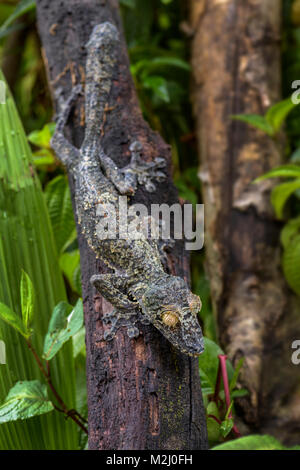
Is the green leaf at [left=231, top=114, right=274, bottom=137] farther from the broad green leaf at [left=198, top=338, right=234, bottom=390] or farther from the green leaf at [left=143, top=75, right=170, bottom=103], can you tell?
the broad green leaf at [left=198, top=338, right=234, bottom=390]

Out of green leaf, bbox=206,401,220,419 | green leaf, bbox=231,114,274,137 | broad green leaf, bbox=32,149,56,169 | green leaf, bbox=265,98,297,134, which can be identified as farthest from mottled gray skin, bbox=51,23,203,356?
green leaf, bbox=265,98,297,134

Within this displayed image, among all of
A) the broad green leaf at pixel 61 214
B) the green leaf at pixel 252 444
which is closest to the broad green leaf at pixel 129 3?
the broad green leaf at pixel 61 214

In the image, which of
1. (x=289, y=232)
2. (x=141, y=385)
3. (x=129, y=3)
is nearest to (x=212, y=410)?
(x=141, y=385)

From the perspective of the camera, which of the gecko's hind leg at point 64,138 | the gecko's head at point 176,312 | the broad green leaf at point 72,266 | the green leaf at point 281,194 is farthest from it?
the green leaf at point 281,194

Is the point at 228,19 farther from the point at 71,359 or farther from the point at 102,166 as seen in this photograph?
the point at 71,359

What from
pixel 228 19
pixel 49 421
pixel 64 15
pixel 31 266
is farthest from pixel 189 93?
pixel 49 421

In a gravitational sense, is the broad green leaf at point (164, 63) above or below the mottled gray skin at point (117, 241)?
above

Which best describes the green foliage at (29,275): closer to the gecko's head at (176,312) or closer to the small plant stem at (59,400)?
the small plant stem at (59,400)
